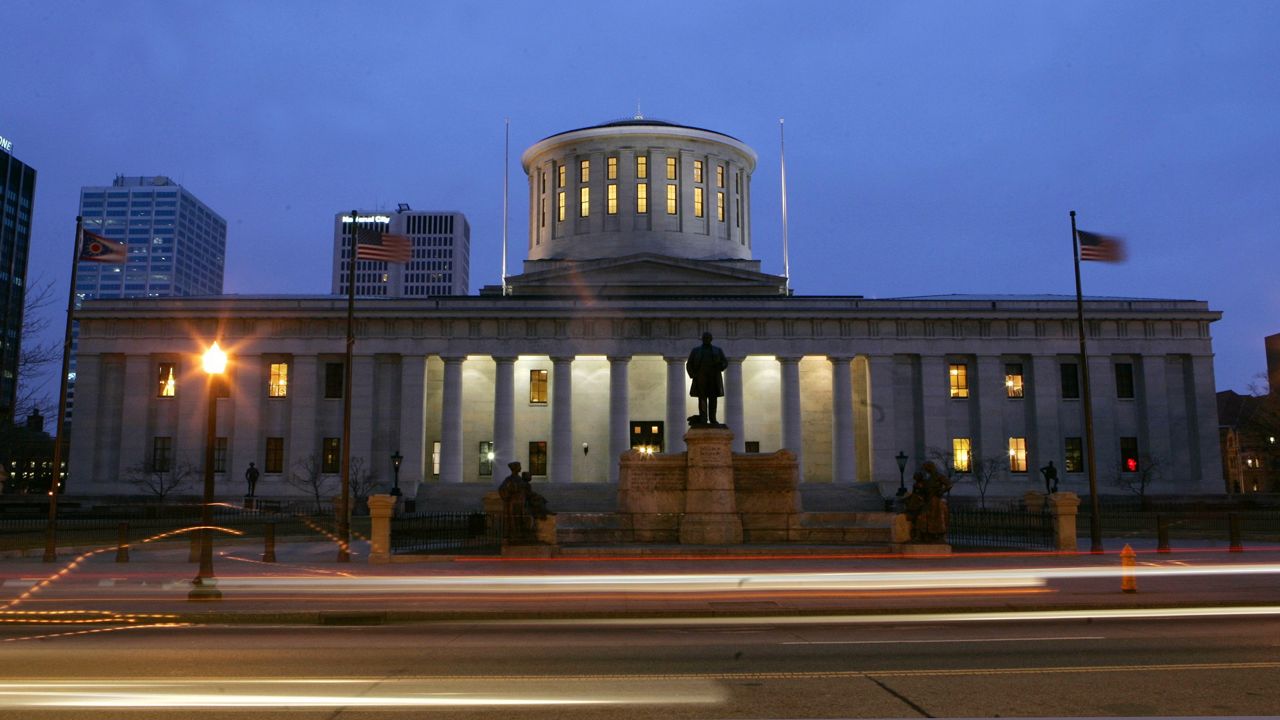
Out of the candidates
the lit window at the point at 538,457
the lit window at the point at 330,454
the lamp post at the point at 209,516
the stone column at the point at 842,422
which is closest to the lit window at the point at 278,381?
the lit window at the point at 330,454

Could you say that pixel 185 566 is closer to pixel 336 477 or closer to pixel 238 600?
pixel 238 600

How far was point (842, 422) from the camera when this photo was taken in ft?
Answer: 198

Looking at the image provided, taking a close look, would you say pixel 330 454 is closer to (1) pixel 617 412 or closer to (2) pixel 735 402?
(1) pixel 617 412

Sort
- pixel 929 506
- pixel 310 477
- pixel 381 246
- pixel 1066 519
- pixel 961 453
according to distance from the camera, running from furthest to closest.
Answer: pixel 961 453 → pixel 310 477 → pixel 381 246 → pixel 1066 519 → pixel 929 506

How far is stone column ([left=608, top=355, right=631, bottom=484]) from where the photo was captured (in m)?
60.2

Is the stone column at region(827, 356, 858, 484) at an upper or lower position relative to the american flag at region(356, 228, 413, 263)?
lower

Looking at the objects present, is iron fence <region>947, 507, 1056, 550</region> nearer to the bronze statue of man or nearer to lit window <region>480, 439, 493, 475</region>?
the bronze statue of man

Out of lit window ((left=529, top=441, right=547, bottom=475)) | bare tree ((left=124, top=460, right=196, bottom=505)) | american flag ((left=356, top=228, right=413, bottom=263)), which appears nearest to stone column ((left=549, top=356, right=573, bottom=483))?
lit window ((left=529, top=441, right=547, bottom=475))

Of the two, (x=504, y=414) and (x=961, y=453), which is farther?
(x=961, y=453)

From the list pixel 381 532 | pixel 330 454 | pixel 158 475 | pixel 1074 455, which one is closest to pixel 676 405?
pixel 330 454

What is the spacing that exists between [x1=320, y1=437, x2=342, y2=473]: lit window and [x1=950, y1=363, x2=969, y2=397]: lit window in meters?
39.2

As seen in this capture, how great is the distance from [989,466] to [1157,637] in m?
50.3

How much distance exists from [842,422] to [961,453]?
865 cm

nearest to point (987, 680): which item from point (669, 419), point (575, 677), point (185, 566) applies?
point (575, 677)
